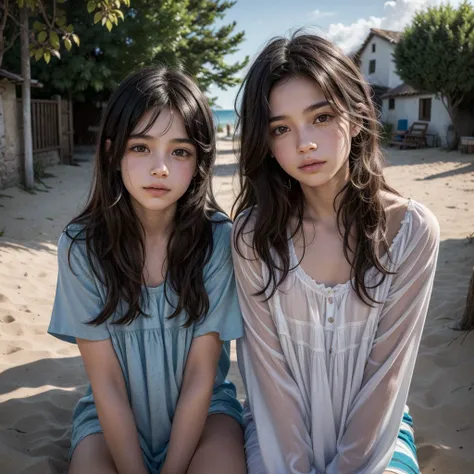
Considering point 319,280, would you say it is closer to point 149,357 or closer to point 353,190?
point 353,190

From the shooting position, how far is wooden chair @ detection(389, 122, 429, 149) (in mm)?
21686

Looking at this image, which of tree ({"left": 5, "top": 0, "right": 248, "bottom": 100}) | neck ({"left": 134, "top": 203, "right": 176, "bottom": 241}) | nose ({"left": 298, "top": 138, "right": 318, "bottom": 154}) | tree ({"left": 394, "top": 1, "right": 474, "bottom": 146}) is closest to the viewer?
nose ({"left": 298, "top": 138, "right": 318, "bottom": 154})

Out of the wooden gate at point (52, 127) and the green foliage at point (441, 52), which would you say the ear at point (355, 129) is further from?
the green foliage at point (441, 52)

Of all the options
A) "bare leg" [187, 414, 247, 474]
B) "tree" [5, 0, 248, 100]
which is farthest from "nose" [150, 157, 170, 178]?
"tree" [5, 0, 248, 100]

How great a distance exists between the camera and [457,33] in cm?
1952

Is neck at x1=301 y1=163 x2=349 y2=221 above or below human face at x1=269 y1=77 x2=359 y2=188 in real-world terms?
below

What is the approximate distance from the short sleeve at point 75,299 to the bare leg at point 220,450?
524 millimetres

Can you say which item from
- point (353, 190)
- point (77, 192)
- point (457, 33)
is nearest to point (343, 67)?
point (353, 190)

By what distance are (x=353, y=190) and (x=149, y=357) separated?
98 centimetres

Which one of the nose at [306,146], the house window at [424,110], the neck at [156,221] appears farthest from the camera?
the house window at [424,110]

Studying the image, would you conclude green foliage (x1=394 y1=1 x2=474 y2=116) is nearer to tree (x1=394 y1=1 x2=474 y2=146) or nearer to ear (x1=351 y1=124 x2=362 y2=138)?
tree (x1=394 y1=1 x2=474 y2=146)

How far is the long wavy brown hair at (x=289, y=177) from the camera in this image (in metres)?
1.86

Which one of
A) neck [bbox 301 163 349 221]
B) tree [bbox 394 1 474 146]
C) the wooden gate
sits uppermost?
tree [bbox 394 1 474 146]

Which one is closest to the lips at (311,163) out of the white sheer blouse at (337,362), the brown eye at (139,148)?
the white sheer blouse at (337,362)
